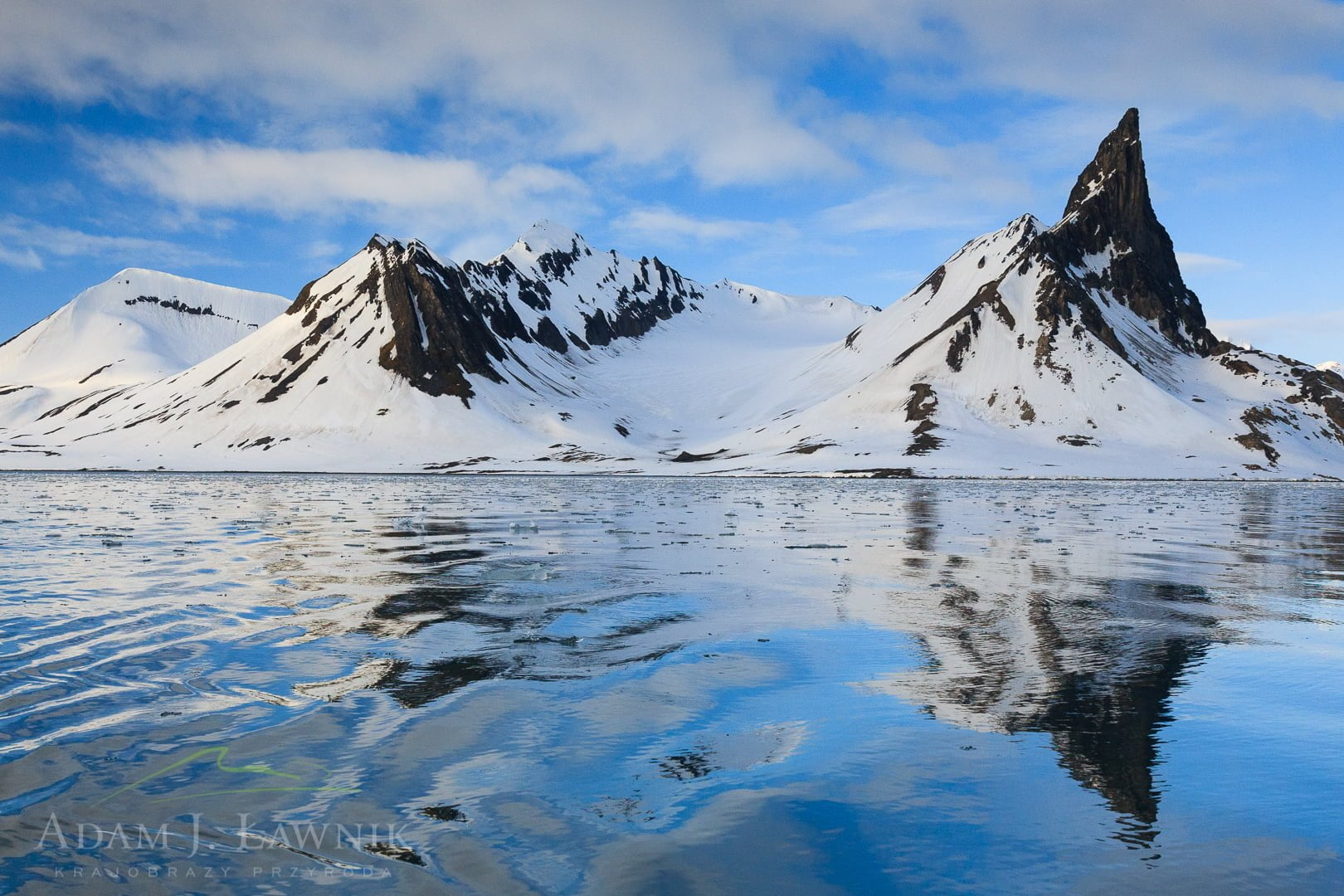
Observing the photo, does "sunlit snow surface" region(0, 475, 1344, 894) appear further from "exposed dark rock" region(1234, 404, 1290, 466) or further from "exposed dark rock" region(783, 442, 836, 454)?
"exposed dark rock" region(1234, 404, 1290, 466)

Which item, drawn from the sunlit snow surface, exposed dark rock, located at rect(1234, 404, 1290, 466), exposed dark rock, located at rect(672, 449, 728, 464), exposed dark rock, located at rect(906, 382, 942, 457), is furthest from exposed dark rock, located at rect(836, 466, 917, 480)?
the sunlit snow surface

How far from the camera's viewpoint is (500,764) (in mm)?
7852

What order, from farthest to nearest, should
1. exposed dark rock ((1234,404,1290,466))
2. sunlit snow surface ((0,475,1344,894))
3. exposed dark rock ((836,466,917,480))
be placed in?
exposed dark rock ((1234,404,1290,466)), exposed dark rock ((836,466,917,480)), sunlit snow surface ((0,475,1344,894))

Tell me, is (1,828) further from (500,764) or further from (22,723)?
(500,764)

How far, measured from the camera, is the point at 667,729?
355 inches

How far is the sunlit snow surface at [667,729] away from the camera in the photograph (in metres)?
6.13

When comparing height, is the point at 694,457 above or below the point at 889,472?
above

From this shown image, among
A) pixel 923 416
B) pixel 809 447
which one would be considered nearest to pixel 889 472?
pixel 809 447

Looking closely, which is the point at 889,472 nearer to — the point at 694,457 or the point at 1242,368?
the point at 694,457

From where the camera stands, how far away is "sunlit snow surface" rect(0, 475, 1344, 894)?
6133 mm

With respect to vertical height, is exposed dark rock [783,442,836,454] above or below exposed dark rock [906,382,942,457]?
below

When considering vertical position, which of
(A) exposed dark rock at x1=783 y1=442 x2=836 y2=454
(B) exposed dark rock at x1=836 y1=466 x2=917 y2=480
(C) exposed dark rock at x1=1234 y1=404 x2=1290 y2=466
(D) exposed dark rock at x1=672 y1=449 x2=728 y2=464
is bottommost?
(B) exposed dark rock at x1=836 y1=466 x2=917 y2=480

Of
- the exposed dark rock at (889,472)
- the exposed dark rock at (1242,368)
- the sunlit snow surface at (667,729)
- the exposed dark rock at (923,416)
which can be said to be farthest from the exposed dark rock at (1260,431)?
the sunlit snow surface at (667,729)

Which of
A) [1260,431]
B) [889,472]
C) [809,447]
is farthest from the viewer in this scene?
[1260,431]
